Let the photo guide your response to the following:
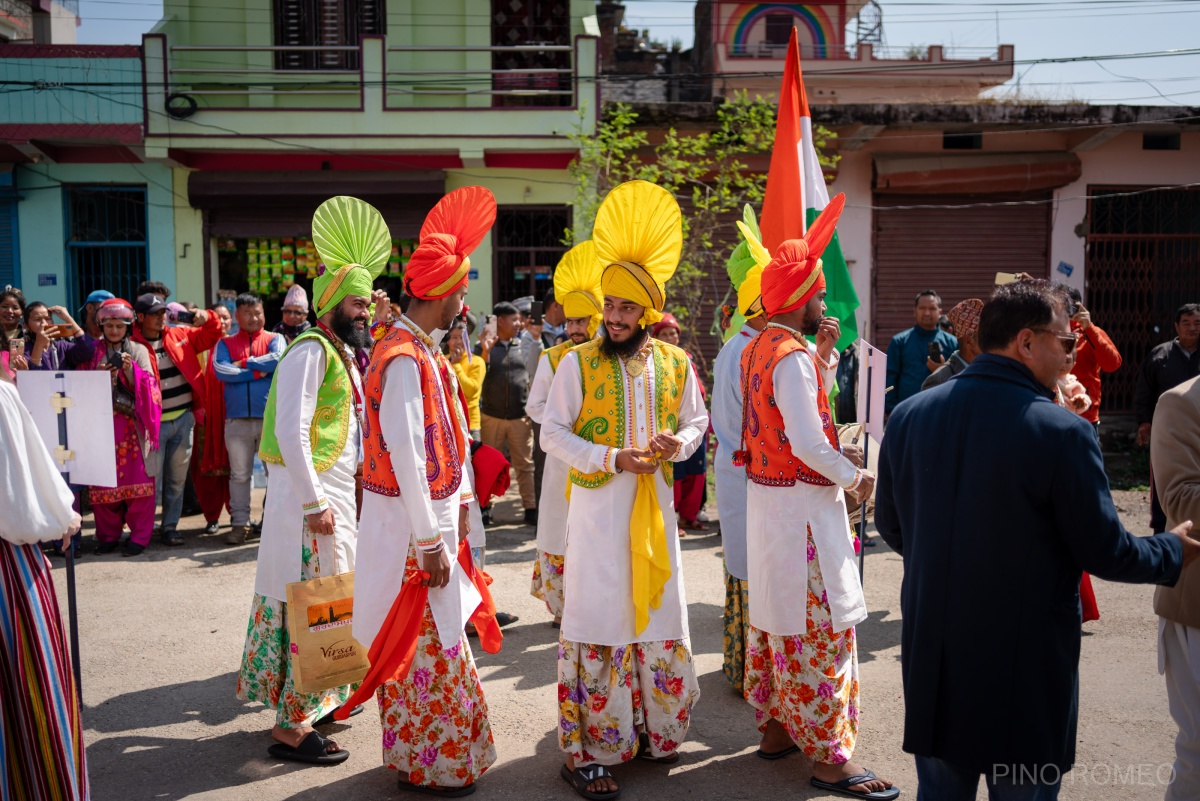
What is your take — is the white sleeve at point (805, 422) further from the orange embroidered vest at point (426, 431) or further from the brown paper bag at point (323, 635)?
the brown paper bag at point (323, 635)

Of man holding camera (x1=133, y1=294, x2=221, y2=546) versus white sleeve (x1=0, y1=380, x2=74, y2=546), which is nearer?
white sleeve (x1=0, y1=380, x2=74, y2=546)

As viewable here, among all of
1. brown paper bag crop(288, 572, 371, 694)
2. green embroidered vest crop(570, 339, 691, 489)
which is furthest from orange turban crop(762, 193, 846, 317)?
brown paper bag crop(288, 572, 371, 694)

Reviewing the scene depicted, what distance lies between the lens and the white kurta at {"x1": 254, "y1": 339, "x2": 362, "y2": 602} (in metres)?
4.21

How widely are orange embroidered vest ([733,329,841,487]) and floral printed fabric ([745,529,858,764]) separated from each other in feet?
0.87

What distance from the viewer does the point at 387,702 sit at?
12.8ft

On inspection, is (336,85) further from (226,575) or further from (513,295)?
(226,575)

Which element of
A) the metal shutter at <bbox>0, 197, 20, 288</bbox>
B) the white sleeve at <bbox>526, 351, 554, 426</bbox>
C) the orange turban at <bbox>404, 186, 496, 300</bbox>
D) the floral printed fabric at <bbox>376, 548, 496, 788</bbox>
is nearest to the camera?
the floral printed fabric at <bbox>376, 548, 496, 788</bbox>

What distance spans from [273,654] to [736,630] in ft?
7.16

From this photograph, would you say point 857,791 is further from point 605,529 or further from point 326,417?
point 326,417

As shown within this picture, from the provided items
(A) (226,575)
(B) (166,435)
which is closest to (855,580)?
(A) (226,575)

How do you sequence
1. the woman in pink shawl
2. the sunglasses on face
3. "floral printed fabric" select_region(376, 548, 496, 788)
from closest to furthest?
the sunglasses on face, "floral printed fabric" select_region(376, 548, 496, 788), the woman in pink shawl

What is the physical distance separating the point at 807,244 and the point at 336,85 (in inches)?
464

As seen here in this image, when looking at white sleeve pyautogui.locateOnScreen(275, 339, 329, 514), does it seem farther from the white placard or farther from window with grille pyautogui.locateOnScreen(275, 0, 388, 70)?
window with grille pyautogui.locateOnScreen(275, 0, 388, 70)

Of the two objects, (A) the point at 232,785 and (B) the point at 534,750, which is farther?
(B) the point at 534,750
